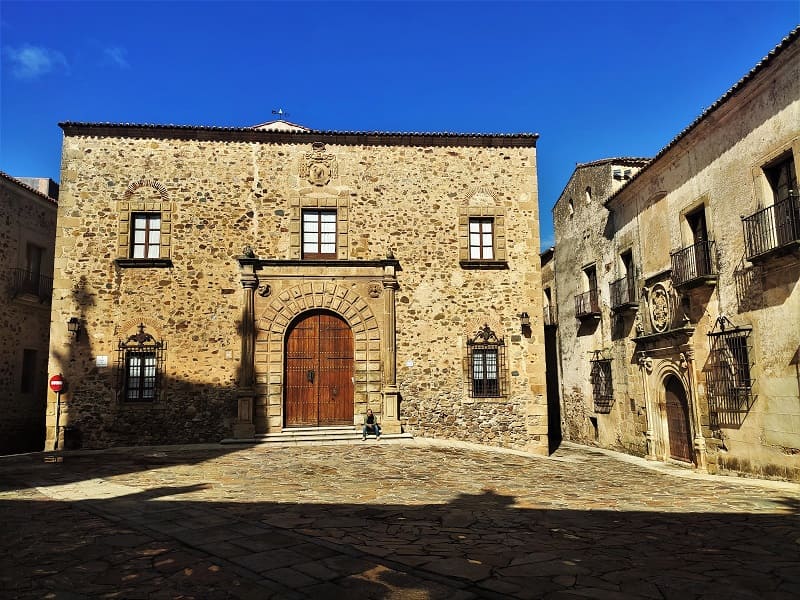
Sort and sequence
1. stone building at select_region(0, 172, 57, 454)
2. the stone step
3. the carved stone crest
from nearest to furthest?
the stone step < the carved stone crest < stone building at select_region(0, 172, 57, 454)

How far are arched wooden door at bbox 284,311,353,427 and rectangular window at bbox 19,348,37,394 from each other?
9000mm

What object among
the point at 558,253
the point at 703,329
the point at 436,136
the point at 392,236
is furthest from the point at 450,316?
the point at 558,253

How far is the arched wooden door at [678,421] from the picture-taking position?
13727mm

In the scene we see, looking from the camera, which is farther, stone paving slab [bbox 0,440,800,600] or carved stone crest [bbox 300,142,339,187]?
carved stone crest [bbox 300,142,339,187]

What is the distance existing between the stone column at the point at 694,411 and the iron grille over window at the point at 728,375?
46 cm

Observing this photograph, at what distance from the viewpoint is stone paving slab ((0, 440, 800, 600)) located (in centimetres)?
443

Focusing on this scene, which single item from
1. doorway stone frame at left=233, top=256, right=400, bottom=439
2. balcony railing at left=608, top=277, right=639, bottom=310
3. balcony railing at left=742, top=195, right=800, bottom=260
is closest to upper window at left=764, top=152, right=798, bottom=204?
balcony railing at left=742, top=195, right=800, bottom=260

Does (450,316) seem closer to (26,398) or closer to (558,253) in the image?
(558,253)

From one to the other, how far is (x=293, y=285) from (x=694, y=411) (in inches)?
392

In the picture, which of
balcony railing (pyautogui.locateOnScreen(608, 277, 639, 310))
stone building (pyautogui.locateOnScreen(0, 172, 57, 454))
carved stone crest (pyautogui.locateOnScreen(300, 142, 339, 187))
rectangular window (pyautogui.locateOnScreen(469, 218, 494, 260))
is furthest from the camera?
stone building (pyautogui.locateOnScreen(0, 172, 57, 454))

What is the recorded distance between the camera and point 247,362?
14.3m

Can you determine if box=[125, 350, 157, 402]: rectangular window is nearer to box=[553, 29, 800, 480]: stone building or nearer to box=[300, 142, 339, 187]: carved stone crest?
box=[300, 142, 339, 187]: carved stone crest

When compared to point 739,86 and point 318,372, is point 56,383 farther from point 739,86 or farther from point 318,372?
point 739,86

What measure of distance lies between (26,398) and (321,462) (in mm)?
11666
